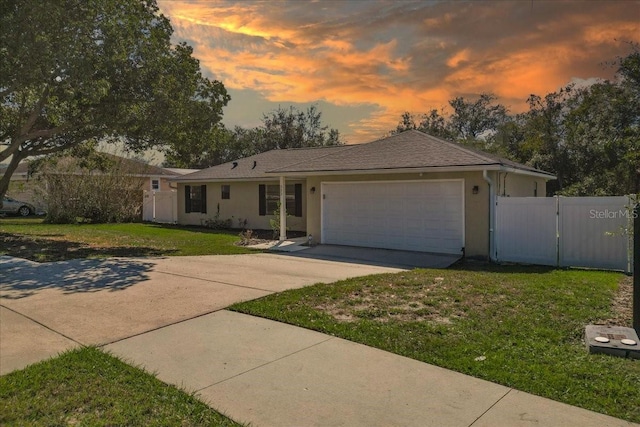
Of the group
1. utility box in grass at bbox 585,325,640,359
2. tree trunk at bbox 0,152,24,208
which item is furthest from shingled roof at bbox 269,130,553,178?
tree trunk at bbox 0,152,24,208

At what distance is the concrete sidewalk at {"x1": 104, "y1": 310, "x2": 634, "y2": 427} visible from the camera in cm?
330

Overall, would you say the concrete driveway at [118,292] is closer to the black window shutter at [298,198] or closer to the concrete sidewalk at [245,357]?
the concrete sidewalk at [245,357]

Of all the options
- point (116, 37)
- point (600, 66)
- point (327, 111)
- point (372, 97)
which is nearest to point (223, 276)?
point (116, 37)

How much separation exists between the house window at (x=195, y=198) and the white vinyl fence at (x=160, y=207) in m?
1.09

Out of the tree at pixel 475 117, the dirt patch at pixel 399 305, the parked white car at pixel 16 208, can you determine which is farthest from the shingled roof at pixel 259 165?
the tree at pixel 475 117

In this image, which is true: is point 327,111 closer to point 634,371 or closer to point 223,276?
Result: point 223,276

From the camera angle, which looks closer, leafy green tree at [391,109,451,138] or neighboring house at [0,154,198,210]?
neighboring house at [0,154,198,210]

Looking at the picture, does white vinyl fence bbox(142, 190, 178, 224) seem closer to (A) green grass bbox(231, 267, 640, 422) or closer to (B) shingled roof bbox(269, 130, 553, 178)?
Answer: (B) shingled roof bbox(269, 130, 553, 178)

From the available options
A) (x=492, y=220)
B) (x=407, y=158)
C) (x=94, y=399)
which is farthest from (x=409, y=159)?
(x=94, y=399)

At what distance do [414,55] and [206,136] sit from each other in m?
7.70

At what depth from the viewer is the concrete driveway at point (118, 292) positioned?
511 centimetres

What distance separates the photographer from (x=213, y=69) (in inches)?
614

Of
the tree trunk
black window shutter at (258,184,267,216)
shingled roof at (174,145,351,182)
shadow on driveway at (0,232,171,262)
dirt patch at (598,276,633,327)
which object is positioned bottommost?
dirt patch at (598,276,633,327)

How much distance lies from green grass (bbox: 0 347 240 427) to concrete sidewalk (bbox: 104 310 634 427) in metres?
0.19
